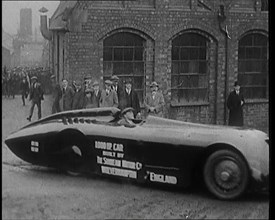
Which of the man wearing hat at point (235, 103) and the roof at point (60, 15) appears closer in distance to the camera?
the roof at point (60, 15)

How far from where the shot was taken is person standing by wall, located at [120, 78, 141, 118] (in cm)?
216

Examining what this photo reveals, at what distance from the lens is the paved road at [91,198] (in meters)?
2.13

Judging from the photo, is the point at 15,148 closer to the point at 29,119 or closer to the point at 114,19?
the point at 29,119

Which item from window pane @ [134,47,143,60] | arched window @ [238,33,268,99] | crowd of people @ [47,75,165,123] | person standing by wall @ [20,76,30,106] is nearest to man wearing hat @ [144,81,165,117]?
crowd of people @ [47,75,165,123]

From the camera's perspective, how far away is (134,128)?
2.14 metres

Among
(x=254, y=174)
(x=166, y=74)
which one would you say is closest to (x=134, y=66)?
(x=166, y=74)

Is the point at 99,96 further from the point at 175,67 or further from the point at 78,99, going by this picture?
the point at 175,67

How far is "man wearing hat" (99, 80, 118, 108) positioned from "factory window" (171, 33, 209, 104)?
0.70 ft

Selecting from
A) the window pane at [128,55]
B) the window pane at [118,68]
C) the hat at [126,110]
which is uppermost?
the window pane at [128,55]

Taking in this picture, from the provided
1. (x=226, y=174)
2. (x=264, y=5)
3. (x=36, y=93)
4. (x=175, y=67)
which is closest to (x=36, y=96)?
(x=36, y=93)

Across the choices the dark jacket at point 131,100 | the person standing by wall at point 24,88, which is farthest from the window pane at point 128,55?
the person standing by wall at point 24,88

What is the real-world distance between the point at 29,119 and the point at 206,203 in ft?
2.22

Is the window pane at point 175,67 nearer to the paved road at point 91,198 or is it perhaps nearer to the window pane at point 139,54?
the window pane at point 139,54

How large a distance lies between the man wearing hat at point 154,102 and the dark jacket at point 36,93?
36 centimetres
